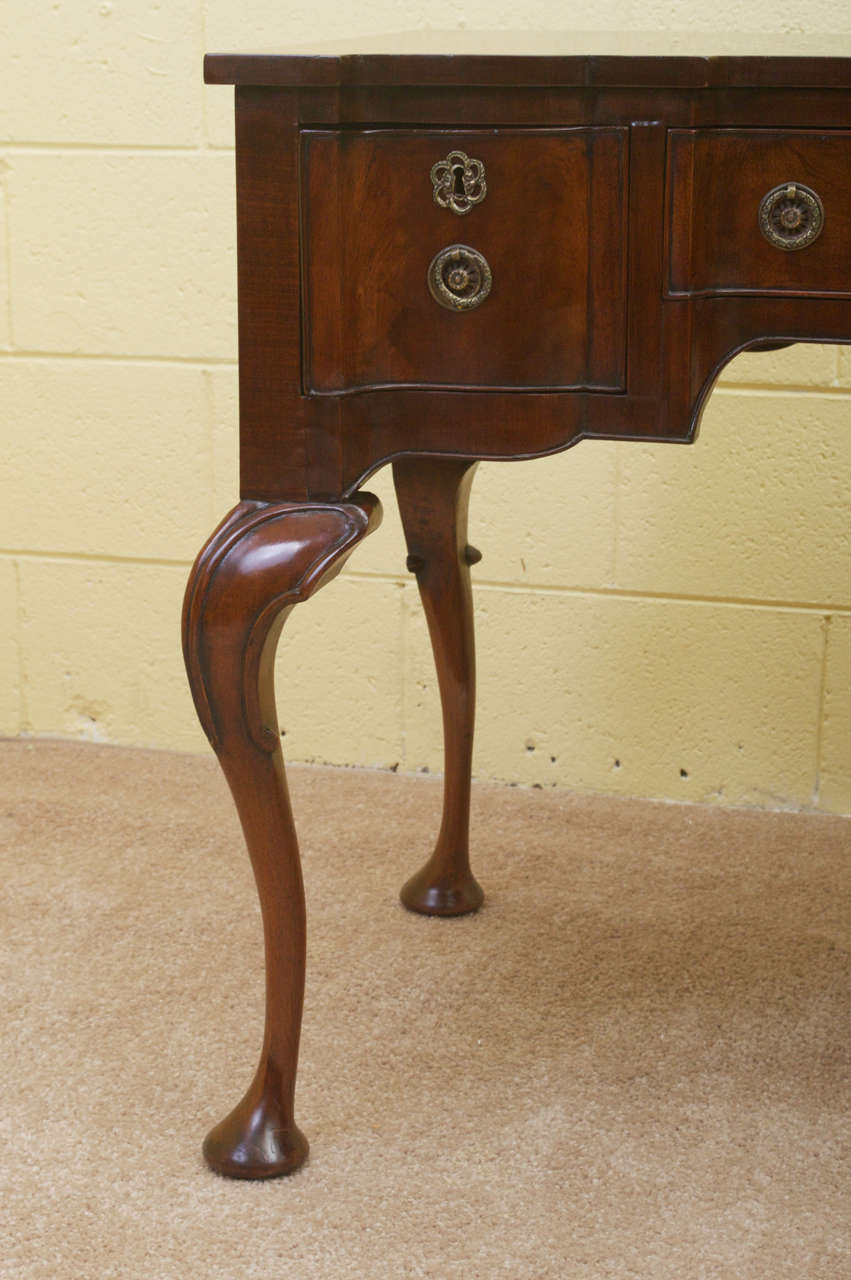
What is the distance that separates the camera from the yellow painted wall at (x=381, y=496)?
2012 mm

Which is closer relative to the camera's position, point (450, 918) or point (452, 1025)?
point (452, 1025)

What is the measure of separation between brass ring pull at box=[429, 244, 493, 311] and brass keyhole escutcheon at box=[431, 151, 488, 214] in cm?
Result: 3

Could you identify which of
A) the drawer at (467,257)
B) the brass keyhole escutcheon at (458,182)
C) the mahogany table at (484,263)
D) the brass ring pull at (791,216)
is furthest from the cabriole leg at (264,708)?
the brass ring pull at (791,216)

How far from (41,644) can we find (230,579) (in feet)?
3.97

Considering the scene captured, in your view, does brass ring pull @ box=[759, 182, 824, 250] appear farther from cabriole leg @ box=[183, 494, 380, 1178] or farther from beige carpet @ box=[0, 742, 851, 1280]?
beige carpet @ box=[0, 742, 851, 1280]

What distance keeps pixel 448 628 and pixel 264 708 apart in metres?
0.51

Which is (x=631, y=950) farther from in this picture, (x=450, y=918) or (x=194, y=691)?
(x=194, y=691)

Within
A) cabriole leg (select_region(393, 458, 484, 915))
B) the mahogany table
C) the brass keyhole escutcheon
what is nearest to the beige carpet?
cabriole leg (select_region(393, 458, 484, 915))

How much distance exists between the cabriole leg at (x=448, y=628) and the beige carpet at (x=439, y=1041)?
0.05 m

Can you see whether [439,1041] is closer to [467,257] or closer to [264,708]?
A: [264,708]

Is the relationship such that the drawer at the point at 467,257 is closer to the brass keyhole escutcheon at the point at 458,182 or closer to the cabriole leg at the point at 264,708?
the brass keyhole escutcheon at the point at 458,182

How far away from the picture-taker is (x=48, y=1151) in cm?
131

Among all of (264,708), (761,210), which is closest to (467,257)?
(761,210)

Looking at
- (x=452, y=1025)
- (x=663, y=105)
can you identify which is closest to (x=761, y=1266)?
(x=452, y=1025)
